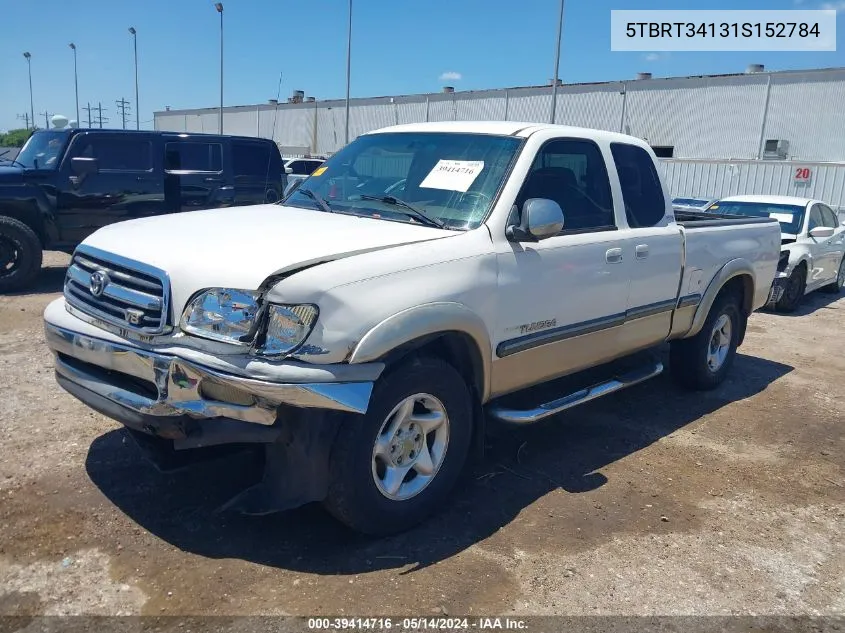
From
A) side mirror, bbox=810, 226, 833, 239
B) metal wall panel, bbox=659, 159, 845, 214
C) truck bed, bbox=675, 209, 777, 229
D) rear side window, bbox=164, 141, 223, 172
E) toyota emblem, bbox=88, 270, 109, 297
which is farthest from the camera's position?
metal wall panel, bbox=659, 159, 845, 214

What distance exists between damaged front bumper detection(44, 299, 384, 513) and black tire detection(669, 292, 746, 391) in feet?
12.2

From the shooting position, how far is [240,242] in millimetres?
3275

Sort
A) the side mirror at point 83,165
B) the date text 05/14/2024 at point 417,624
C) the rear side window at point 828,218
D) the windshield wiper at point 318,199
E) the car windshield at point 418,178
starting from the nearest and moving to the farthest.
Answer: the date text 05/14/2024 at point 417,624, the car windshield at point 418,178, the windshield wiper at point 318,199, the side mirror at point 83,165, the rear side window at point 828,218

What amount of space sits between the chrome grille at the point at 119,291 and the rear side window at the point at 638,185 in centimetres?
307

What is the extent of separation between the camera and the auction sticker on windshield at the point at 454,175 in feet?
13.0

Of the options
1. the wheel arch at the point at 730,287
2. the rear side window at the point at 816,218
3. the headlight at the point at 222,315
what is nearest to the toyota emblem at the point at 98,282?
the headlight at the point at 222,315

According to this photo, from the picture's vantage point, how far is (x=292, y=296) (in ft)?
9.45

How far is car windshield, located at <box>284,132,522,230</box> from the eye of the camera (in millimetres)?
3889

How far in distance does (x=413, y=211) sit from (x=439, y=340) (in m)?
0.78

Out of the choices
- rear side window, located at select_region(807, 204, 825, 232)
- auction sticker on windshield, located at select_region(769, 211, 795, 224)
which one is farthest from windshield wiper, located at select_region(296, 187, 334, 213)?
rear side window, located at select_region(807, 204, 825, 232)

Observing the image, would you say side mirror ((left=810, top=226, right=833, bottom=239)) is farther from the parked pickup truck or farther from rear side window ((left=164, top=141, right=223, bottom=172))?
rear side window ((left=164, top=141, right=223, bottom=172))

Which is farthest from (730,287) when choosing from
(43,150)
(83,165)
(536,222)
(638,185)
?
(43,150)

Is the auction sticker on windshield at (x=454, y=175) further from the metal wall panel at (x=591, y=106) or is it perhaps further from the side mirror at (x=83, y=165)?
the metal wall panel at (x=591, y=106)

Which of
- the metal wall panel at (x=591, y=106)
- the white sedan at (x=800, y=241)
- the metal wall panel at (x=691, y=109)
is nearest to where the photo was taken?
the white sedan at (x=800, y=241)
